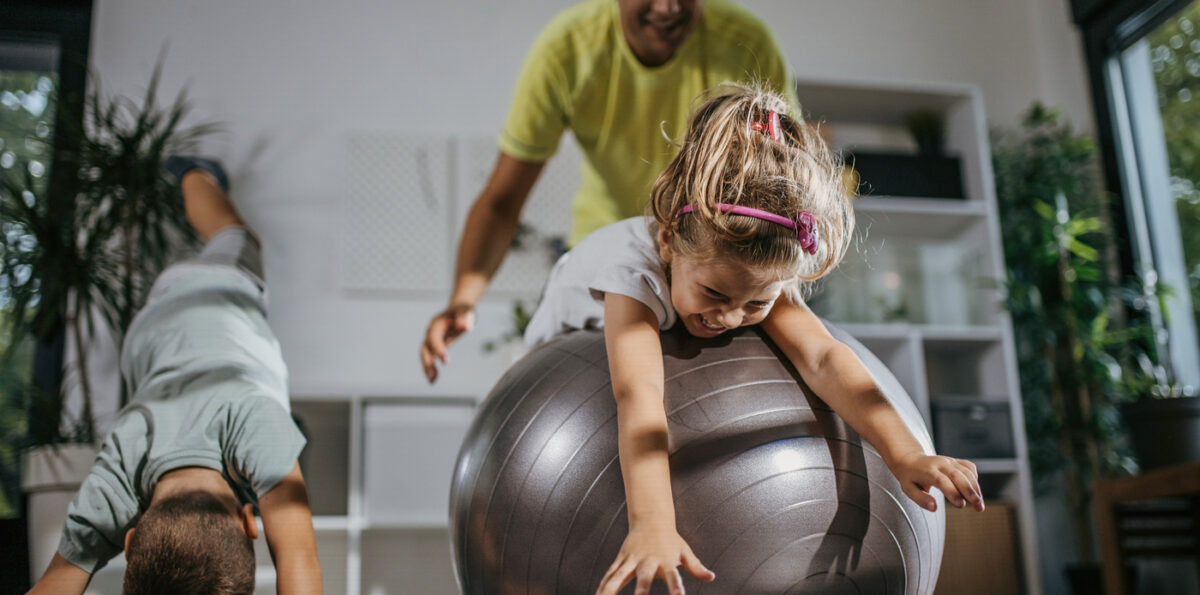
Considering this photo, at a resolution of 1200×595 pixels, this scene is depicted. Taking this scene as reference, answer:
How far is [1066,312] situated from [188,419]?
2.34 m

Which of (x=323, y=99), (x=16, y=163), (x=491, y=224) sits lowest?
(x=491, y=224)

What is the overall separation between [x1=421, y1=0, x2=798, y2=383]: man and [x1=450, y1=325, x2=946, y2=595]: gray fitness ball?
1.62 ft

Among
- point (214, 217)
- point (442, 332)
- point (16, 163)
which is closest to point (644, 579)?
Result: point (442, 332)

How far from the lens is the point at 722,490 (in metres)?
0.74

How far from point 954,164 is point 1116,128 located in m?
0.59

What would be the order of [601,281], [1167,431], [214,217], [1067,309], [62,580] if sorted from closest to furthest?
[601,281]
[62,580]
[214,217]
[1167,431]
[1067,309]

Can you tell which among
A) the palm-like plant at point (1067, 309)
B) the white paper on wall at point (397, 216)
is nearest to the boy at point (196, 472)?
the white paper on wall at point (397, 216)

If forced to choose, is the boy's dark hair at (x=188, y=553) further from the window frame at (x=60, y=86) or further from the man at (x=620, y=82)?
the man at (x=620, y=82)

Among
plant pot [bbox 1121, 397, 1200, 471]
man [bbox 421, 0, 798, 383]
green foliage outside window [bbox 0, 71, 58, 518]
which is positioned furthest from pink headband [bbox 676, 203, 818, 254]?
plant pot [bbox 1121, 397, 1200, 471]

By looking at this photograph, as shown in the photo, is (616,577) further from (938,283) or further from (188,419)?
(938,283)

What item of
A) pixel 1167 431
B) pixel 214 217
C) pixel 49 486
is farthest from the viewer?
pixel 1167 431

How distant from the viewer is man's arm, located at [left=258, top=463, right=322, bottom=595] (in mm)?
1032

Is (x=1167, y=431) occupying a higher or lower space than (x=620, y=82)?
lower

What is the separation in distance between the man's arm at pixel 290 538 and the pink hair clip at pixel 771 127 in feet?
2.24
